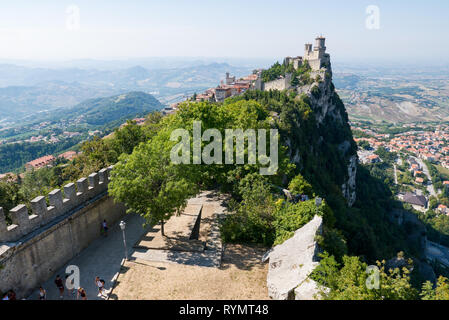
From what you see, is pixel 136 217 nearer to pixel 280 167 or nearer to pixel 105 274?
pixel 105 274

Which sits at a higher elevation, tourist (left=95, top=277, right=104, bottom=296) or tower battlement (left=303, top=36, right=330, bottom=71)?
tower battlement (left=303, top=36, right=330, bottom=71)

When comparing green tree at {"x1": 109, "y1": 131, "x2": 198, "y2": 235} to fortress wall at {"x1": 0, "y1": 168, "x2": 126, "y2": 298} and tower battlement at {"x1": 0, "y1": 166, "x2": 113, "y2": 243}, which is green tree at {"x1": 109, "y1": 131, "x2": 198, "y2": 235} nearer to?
tower battlement at {"x1": 0, "y1": 166, "x2": 113, "y2": 243}

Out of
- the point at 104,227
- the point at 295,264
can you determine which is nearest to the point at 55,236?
the point at 104,227

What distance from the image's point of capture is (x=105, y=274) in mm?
12852

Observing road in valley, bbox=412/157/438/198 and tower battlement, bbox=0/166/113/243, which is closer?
tower battlement, bbox=0/166/113/243

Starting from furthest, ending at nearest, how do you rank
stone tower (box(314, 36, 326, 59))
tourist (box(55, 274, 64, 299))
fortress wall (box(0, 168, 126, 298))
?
stone tower (box(314, 36, 326, 59))
tourist (box(55, 274, 64, 299))
fortress wall (box(0, 168, 126, 298))

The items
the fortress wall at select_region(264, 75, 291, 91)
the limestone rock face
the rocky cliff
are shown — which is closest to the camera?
the limestone rock face

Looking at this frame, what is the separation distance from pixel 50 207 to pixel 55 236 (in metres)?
1.33

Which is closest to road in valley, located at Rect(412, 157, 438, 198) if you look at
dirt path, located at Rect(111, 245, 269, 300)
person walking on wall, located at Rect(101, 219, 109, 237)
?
dirt path, located at Rect(111, 245, 269, 300)

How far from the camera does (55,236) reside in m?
12.8

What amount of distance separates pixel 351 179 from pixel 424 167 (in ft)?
408

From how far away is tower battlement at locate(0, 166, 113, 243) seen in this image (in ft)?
36.4

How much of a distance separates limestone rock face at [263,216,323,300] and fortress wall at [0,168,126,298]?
9.17 meters

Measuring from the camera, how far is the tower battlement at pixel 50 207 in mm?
11084
